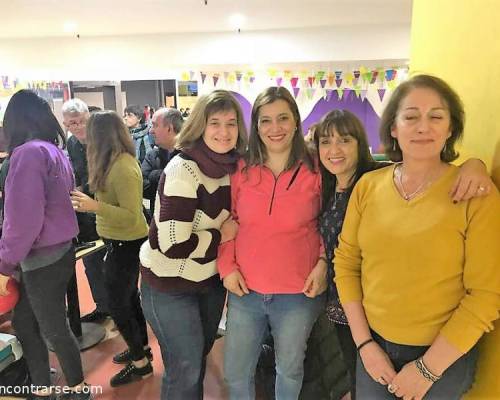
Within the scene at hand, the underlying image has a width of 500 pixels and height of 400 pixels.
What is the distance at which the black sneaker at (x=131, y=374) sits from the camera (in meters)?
2.18

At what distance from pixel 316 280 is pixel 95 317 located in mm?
2071

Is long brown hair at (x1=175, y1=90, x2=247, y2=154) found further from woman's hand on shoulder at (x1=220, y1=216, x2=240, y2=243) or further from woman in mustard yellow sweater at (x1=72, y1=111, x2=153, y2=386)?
woman in mustard yellow sweater at (x1=72, y1=111, x2=153, y2=386)

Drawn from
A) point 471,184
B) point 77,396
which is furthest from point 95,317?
point 471,184

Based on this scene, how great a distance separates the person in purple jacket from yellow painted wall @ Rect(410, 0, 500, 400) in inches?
60.3

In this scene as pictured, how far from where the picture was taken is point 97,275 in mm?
2797

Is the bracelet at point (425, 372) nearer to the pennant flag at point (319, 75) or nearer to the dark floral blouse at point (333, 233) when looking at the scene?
the dark floral blouse at point (333, 233)

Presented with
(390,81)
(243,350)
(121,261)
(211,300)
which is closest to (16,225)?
(121,261)

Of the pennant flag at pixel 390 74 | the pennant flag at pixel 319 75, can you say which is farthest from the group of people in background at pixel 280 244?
the pennant flag at pixel 390 74

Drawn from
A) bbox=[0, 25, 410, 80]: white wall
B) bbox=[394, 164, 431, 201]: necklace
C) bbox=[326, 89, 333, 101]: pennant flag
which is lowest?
bbox=[394, 164, 431, 201]: necklace

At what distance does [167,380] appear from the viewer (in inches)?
60.7

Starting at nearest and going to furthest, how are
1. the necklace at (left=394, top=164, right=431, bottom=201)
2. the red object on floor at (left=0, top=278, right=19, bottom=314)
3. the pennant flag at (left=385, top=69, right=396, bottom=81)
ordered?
1. the necklace at (left=394, top=164, right=431, bottom=201)
2. the red object on floor at (left=0, top=278, right=19, bottom=314)
3. the pennant flag at (left=385, top=69, right=396, bottom=81)

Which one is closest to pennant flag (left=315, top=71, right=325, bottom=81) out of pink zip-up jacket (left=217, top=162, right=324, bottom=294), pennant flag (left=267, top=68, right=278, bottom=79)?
pennant flag (left=267, top=68, right=278, bottom=79)

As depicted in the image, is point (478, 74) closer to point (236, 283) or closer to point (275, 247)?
point (275, 247)

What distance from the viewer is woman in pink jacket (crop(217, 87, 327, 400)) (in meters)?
1.40
